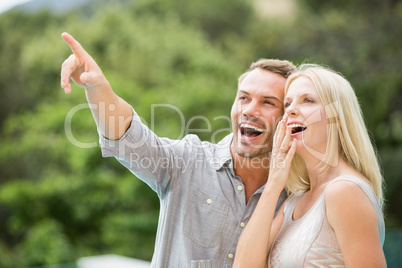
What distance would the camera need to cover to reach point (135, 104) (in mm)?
11594

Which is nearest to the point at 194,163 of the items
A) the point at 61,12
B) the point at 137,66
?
the point at 137,66

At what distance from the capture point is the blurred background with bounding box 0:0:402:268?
11766 mm

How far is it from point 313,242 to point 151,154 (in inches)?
27.1

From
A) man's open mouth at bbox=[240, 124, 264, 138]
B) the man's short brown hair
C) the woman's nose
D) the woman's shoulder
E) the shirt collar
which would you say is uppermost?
the man's short brown hair

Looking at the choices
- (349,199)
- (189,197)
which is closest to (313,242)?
(349,199)

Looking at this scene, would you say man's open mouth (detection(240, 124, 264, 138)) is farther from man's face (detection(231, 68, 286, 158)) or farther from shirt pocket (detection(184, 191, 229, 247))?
shirt pocket (detection(184, 191, 229, 247))

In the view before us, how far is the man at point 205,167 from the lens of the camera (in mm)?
1930

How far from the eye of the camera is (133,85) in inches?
512

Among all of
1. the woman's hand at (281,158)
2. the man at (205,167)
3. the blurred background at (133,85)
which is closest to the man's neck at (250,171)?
the man at (205,167)

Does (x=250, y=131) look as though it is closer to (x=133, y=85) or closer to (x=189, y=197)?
(x=189, y=197)

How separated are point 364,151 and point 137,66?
48.1ft

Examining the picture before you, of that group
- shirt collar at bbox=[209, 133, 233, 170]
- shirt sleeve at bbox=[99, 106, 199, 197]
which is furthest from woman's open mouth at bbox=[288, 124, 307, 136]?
shirt sleeve at bbox=[99, 106, 199, 197]

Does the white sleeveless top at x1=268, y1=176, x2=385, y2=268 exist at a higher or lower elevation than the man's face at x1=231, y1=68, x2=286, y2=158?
lower

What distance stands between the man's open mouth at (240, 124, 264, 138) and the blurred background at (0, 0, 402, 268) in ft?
22.2
